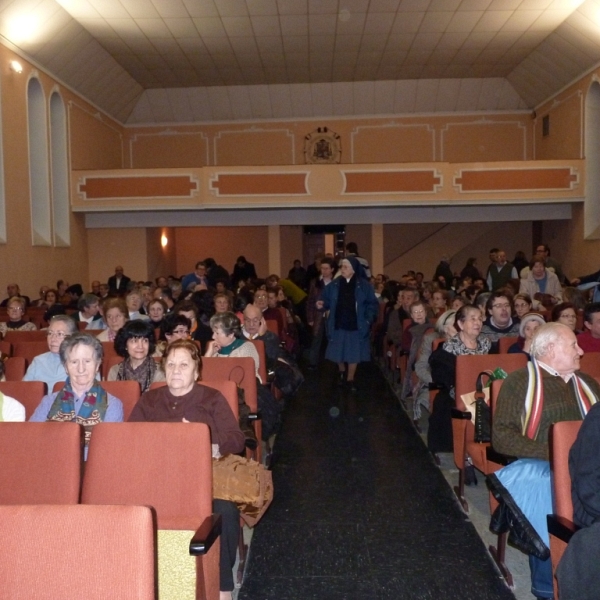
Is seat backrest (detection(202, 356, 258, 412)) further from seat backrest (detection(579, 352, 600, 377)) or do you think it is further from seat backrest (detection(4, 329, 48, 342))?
seat backrest (detection(4, 329, 48, 342))

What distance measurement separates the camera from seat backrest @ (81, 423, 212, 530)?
8.80 feet

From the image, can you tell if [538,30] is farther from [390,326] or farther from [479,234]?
[390,326]

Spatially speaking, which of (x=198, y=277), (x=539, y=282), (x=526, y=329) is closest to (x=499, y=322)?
(x=526, y=329)

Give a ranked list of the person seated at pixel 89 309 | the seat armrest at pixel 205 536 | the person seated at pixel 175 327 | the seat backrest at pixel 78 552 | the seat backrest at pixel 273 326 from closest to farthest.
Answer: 1. the seat backrest at pixel 78 552
2. the seat armrest at pixel 205 536
3. the person seated at pixel 175 327
4. the seat backrest at pixel 273 326
5. the person seated at pixel 89 309

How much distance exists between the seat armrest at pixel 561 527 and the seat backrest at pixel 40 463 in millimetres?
1669

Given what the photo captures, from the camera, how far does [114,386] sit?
3623 mm

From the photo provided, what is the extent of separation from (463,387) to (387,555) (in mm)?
1229

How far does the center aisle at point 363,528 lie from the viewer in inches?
126

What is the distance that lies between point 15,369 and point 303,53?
36.5 ft

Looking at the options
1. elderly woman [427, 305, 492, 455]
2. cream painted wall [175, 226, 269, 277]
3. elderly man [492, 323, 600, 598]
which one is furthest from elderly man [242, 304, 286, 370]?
cream painted wall [175, 226, 269, 277]

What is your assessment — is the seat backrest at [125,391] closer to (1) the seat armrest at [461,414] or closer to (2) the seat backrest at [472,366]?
(1) the seat armrest at [461,414]

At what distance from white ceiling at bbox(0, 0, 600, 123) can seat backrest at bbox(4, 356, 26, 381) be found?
744 centimetres

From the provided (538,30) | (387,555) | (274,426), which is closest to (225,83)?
(538,30)

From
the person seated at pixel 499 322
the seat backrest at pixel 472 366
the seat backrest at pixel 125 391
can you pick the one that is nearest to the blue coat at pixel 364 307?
the person seated at pixel 499 322
